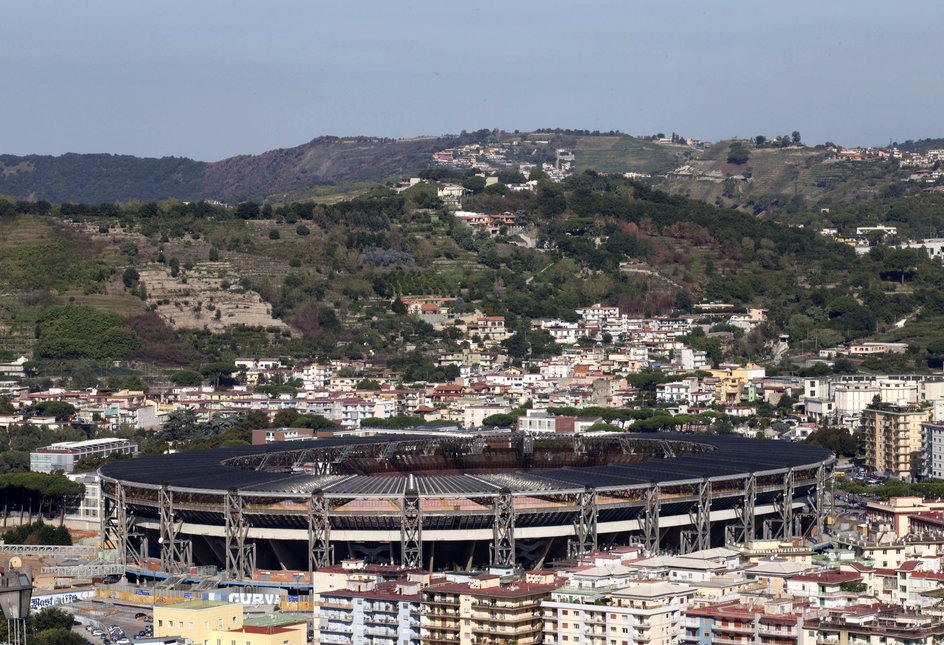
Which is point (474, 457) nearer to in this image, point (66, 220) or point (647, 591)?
point (647, 591)

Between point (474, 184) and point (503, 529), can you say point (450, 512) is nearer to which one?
point (503, 529)

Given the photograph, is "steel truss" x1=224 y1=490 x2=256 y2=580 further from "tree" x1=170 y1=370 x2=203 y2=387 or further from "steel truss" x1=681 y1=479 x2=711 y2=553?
"tree" x1=170 y1=370 x2=203 y2=387

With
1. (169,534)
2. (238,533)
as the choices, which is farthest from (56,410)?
(238,533)

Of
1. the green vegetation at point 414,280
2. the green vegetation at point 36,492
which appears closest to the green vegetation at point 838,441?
the green vegetation at point 414,280

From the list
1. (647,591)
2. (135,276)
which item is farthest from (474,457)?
(135,276)

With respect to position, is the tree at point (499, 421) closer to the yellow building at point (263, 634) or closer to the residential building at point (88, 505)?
the residential building at point (88, 505)

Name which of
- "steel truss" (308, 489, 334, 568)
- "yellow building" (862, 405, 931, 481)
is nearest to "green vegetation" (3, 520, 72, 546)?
"steel truss" (308, 489, 334, 568)
